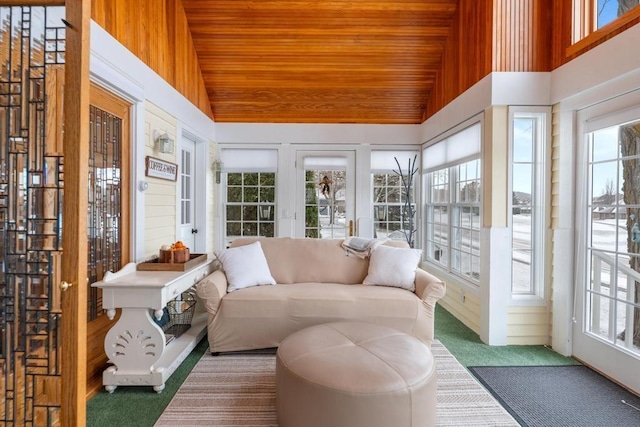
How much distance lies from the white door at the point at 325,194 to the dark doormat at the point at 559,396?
2877 mm

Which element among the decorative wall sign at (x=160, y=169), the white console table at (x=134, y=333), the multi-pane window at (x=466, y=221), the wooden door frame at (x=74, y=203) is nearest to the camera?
the wooden door frame at (x=74, y=203)

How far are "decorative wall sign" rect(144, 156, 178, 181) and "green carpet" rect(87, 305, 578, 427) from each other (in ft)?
5.21

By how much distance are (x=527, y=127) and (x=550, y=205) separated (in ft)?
2.41

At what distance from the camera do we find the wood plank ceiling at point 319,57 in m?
3.78

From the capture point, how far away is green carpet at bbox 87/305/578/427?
78.6 inches

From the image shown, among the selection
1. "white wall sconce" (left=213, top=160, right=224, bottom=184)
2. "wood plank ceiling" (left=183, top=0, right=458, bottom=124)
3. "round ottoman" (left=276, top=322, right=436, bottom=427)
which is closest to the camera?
"round ottoman" (left=276, top=322, right=436, bottom=427)

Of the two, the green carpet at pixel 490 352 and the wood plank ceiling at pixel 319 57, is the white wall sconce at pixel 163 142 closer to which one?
the wood plank ceiling at pixel 319 57

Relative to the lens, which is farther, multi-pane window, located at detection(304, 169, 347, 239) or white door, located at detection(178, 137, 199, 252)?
multi-pane window, located at detection(304, 169, 347, 239)

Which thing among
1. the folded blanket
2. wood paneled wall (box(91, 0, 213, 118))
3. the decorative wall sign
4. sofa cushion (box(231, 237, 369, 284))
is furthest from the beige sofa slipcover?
wood paneled wall (box(91, 0, 213, 118))

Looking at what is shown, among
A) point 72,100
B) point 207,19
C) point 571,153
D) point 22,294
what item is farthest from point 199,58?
point 571,153

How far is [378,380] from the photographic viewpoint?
5.39 ft

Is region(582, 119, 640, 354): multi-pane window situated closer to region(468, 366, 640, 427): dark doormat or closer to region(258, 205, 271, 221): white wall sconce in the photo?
region(468, 366, 640, 427): dark doormat

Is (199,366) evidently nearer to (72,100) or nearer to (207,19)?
(72,100)

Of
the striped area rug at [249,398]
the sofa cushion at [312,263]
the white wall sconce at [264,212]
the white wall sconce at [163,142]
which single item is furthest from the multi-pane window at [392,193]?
the white wall sconce at [163,142]
